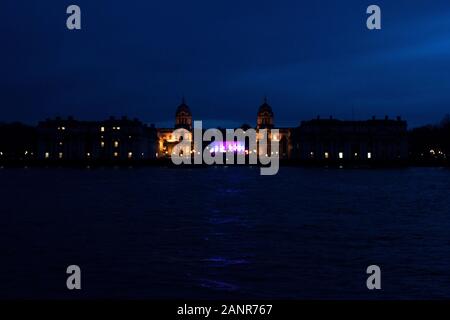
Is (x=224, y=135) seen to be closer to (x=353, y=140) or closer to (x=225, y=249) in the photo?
(x=353, y=140)

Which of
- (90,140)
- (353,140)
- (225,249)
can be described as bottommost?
(225,249)

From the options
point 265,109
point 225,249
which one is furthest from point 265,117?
point 225,249

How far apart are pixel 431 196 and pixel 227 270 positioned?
29.5 meters

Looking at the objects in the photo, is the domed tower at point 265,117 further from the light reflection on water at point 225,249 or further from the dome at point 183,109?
the light reflection on water at point 225,249

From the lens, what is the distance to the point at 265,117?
487ft

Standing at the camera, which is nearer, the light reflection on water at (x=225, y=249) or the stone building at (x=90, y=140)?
the light reflection on water at (x=225, y=249)

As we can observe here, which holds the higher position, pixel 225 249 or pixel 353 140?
pixel 353 140

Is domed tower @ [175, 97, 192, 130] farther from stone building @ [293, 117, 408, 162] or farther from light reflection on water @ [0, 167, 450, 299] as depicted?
light reflection on water @ [0, 167, 450, 299]

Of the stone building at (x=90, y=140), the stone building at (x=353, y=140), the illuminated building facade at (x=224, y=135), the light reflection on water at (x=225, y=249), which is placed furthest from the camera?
the illuminated building facade at (x=224, y=135)

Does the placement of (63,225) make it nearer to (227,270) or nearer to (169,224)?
(169,224)

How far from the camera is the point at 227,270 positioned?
1628 cm

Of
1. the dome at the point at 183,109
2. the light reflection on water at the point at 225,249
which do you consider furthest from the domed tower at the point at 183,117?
the light reflection on water at the point at 225,249

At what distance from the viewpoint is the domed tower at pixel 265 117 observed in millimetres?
148125
